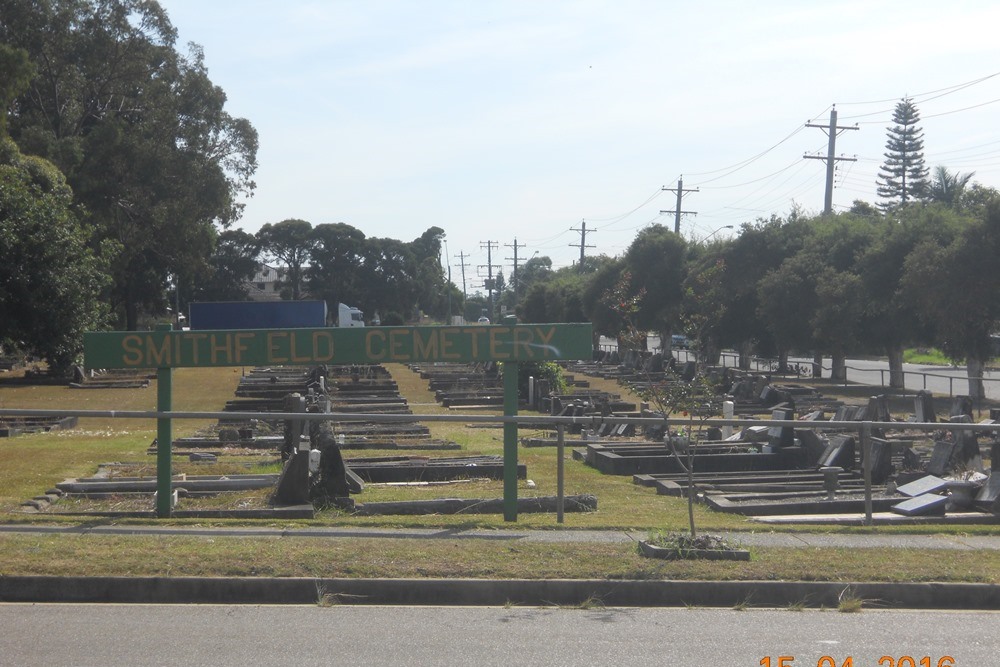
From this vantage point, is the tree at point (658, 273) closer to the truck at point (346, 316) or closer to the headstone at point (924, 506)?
the truck at point (346, 316)

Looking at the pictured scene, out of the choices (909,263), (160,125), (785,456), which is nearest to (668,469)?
(785,456)

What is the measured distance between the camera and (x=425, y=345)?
10938 mm

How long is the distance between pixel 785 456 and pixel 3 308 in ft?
46.0

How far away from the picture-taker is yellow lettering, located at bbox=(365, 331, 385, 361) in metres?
10.8

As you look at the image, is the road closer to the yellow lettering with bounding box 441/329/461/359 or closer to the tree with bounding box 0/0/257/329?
the yellow lettering with bounding box 441/329/461/359

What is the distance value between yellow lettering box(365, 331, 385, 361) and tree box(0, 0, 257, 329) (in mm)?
31352

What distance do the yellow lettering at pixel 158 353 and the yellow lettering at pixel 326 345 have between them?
59.5 inches

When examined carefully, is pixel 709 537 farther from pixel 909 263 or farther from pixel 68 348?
pixel 909 263

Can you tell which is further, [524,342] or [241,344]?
[524,342]

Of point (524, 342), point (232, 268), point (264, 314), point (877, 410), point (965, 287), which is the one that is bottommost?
point (877, 410)

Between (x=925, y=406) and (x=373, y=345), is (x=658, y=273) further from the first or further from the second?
(x=373, y=345)

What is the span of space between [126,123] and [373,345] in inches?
1499

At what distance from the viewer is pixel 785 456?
17.6m
